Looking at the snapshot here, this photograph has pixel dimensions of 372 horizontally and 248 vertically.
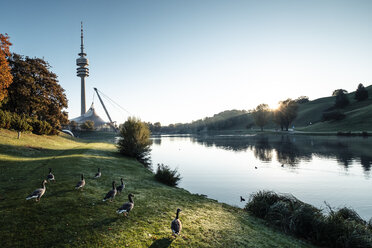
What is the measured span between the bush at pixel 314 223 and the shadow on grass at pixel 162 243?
7619mm

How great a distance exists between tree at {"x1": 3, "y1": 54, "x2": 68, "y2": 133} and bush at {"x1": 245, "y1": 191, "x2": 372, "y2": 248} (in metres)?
47.4

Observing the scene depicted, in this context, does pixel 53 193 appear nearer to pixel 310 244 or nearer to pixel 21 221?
pixel 21 221

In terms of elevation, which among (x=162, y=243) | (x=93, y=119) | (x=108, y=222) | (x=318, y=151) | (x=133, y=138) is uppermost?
(x=93, y=119)

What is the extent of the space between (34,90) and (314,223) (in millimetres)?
51823

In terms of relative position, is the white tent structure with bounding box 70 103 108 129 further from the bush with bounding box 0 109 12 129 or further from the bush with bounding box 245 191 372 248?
the bush with bounding box 245 191 372 248

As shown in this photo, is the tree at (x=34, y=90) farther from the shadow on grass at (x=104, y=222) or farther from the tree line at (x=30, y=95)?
the shadow on grass at (x=104, y=222)

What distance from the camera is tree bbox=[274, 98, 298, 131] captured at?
381ft

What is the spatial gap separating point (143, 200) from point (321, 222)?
34.1ft

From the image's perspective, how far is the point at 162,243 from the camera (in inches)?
314

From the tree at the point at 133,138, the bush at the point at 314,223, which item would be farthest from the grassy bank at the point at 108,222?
the tree at the point at 133,138

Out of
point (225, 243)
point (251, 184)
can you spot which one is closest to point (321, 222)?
point (225, 243)

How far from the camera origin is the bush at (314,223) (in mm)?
10336

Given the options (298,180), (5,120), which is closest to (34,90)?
(5,120)

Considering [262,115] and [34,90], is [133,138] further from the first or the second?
[262,115]
